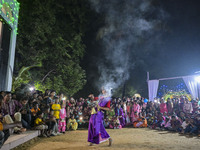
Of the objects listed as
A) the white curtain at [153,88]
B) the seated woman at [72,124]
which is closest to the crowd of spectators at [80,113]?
the seated woman at [72,124]

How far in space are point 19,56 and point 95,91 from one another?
10.3 metres

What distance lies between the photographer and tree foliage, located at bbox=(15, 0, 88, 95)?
1371 centimetres

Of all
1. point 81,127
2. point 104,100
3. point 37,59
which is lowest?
point 81,127

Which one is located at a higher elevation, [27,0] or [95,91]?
[27,0]

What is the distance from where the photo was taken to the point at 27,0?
1341cm

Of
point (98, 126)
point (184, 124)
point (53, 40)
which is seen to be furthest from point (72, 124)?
point (53, 40)

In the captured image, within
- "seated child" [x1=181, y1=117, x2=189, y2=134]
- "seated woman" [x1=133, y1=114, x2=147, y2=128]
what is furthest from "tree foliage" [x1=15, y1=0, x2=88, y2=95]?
"seated child" [x1=181, y1=117, x2=189, y2=134]

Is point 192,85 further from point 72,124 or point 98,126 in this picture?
point 98,126

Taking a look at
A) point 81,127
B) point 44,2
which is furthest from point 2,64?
point 44,2

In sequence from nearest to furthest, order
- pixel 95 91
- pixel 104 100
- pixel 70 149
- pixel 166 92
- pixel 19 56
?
1. pixel 70 149
2. pixel 104 100
3. pixel 19 56
4. pixel 166 92
5. pixel 95 91

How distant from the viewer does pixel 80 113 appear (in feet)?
38.3

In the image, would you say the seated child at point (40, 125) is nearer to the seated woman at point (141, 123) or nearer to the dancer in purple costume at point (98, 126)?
the dancer in purple costume at point (98, 126)

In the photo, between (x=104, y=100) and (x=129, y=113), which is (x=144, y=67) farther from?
(x=104, y=100)

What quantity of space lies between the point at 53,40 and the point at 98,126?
11.3m
